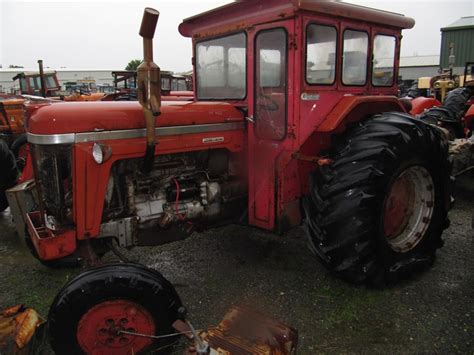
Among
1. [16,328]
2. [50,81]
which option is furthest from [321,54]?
[50,81]

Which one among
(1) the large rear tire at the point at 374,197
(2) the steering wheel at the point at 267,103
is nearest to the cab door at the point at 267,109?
(2) the steering wheel at the point at 267,103

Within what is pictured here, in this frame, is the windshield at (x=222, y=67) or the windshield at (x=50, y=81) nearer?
the windshield at (x=222, y=67)

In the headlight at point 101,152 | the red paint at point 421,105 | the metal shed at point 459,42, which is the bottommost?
the headlight at point 101,152

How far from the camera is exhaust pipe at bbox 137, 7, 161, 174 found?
2.21m

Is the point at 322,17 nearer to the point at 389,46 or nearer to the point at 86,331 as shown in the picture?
the point at 389,46

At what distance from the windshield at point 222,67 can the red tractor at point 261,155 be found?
0.01 metres

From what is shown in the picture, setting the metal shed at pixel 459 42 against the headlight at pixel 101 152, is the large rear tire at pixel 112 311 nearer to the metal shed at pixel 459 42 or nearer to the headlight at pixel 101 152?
the headlight at pixel 101 152

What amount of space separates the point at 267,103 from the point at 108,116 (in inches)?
47.9

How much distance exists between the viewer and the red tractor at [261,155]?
2541 millimetres

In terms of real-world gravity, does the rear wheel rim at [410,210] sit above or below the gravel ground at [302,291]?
above

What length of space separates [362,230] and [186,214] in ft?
4.32

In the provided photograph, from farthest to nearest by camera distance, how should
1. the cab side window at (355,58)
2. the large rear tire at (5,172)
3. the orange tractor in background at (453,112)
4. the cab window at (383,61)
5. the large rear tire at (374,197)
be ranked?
the orange tractor in background at (453,112), the large rear tire at (5,172), the cab window at (383,61), the cab side window at (355,58), the large rear tire at (374,197)

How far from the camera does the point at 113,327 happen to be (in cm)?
218

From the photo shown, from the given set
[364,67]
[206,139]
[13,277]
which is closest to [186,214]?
[206,139]
